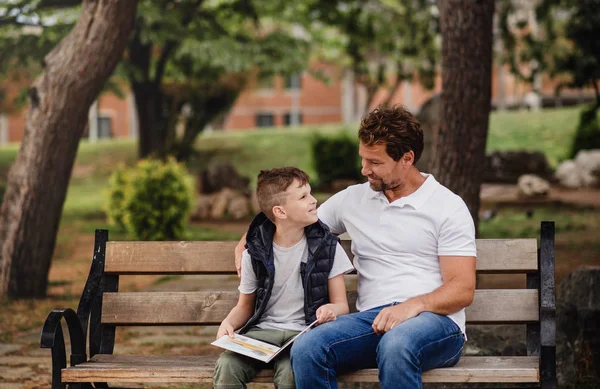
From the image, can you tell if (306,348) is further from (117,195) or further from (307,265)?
(117,195)

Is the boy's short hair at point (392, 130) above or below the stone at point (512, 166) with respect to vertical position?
above

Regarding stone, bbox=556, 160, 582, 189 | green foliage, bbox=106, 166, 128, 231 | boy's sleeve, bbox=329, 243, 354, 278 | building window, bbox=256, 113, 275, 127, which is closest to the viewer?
boy's sleeve, bbox=329, 243, 354, 278

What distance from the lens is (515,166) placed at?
21.5 metres

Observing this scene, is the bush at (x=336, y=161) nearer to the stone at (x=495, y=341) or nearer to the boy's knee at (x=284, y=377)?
the stone at (x=495, y=341)

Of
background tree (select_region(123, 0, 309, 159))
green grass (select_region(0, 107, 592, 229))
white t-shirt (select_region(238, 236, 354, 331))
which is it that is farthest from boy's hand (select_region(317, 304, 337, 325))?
green grass (select_region(0, 107, 592, 229))

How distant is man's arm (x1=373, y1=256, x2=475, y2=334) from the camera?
3871 millimetres

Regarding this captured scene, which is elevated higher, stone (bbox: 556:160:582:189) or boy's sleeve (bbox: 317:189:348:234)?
boy's sleeve (bbox: 317:189:348:234)

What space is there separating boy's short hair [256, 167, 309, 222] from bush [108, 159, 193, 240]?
10.4 m

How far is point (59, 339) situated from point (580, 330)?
9.93 ft

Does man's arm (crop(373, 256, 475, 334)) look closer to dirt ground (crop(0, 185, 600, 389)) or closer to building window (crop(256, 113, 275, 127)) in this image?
dirt ground (crop(0, 185, 600, 389))

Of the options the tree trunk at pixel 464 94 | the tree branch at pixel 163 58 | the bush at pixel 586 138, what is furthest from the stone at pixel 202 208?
the tree trunk at pixel 464 94

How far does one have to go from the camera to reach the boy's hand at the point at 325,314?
12.9ft

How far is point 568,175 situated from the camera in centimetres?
2150

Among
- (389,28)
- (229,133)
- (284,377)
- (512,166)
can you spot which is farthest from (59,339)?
(229,133)
